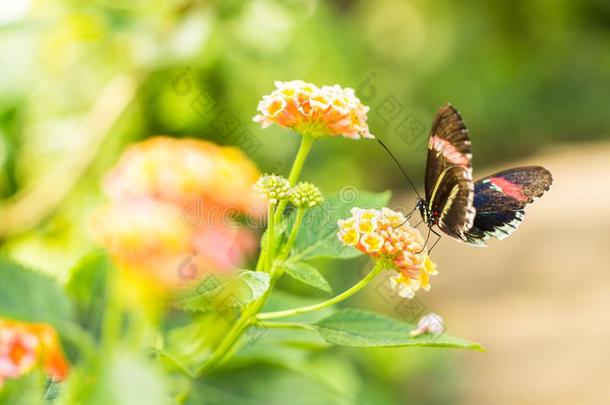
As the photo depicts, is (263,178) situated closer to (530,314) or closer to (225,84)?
(225,84)

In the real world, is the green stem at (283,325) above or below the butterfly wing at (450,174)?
below

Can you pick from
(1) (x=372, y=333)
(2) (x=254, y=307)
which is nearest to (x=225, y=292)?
(2) (x=254, y=307)

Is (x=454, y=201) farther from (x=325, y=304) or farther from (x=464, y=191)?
(x=325, y=304)

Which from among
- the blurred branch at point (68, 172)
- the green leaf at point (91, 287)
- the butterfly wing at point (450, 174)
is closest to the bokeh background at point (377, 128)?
the blurred branch at point (68, 172)

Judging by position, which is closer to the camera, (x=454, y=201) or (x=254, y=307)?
(x=254, y=307)

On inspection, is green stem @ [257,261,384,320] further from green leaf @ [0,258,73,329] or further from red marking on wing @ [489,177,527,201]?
red marking on wing @ [489,177,527,201]

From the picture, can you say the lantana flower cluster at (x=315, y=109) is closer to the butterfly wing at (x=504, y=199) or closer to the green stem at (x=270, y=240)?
the green stem at (x=270, y=240)
